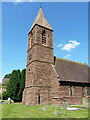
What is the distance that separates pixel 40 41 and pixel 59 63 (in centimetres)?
617

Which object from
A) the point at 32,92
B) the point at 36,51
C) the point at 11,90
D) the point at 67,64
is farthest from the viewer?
the point at 11,90

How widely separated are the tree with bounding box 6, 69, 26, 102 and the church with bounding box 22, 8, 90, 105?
6862 millimetres

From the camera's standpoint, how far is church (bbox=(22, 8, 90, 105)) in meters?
18.9

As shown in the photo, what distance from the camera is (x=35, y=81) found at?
62.8 ft

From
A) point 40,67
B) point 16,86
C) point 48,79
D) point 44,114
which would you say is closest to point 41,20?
point 40,67

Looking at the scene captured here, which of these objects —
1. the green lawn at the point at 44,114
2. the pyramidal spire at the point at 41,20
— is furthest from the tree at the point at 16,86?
the green lawn at the point at 44,114

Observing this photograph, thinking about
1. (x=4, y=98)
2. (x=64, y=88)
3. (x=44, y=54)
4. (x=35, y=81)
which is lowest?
(x=4, y=98)

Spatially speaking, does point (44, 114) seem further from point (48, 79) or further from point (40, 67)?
point (40, 67)

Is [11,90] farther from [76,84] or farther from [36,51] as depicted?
[76,84]

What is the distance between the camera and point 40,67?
2053cm

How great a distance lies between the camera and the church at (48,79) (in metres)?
18.9

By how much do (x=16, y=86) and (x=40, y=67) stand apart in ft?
37.0

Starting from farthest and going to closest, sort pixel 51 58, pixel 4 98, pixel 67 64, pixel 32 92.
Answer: pixel 4 98, pixel 67 64, pixel 51 58, pixel 32 92

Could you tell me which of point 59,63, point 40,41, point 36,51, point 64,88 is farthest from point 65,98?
point 40,41
